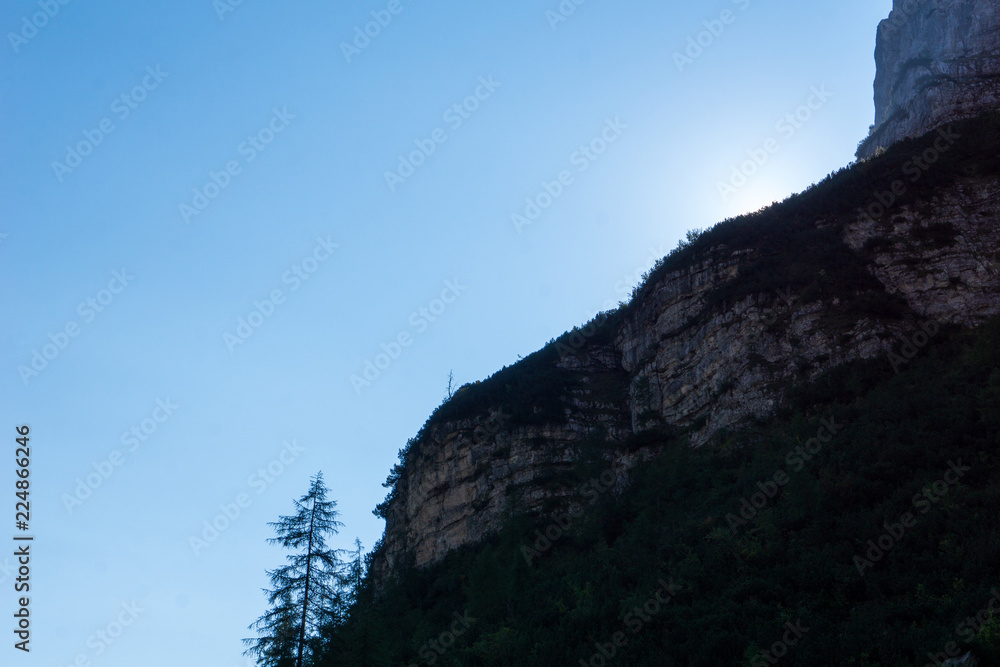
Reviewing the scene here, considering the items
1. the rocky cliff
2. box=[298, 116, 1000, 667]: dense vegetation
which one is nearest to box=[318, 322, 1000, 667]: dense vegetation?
box=[298, 116, 1000, 667]: dense vegetation

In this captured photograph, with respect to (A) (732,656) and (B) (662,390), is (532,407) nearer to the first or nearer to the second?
(B) (662,390)

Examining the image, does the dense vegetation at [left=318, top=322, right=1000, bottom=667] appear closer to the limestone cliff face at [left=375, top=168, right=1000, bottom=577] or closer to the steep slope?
the limestone cliff face at [left=375, top=168, right=1000, bottom=577]

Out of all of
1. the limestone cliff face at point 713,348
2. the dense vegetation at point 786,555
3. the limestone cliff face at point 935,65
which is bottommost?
the dense vegetation at point 786,555

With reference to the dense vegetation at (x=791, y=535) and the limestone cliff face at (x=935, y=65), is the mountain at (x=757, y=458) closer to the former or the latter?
the dense vegetation at (x=791, y=535)

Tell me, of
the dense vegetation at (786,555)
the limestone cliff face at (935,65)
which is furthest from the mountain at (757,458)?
the limestone cliff face at (935,65)

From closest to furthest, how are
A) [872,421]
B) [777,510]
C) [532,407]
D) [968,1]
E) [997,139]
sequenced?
1. [777,510]
2. [872,421]
3. [997,139]
4. [532,407]
5. [968,1]

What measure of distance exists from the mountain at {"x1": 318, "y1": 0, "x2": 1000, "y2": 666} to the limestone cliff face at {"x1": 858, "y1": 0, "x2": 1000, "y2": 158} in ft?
1.37

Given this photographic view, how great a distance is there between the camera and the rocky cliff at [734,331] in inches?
1550

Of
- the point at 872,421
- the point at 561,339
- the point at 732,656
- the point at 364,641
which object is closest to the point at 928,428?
the point at 872,421

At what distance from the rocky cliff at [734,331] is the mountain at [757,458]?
153 mm

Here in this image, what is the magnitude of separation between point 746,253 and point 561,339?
1731 cm

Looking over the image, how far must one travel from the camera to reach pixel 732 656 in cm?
2138

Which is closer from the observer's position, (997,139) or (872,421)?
(872,421)

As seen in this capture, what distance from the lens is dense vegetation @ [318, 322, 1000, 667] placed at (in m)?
21.2
